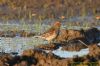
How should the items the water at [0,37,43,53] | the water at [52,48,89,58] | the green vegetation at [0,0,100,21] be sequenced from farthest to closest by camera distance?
1. the green vegetation at [0,0,100,21]
2. the water at [0,37,43,53]
3. the water at [52,48,89,58]

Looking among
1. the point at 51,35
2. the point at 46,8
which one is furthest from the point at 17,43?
the point at 46,8

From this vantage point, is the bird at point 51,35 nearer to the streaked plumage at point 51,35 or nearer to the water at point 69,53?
the streaked plumage at point 51,35

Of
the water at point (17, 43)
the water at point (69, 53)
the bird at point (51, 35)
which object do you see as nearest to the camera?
the water at point (69, 53)

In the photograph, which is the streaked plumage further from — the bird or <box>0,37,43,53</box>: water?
<box>0,37,43,53</box>: water

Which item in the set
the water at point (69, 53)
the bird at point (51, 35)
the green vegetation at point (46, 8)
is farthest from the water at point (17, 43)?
the green vegetation at point (46, 8)

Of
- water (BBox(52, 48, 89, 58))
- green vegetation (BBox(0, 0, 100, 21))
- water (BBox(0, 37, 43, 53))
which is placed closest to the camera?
water (BBox(52, 48, 89, 58))

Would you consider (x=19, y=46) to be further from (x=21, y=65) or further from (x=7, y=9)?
(x=7, y=9)

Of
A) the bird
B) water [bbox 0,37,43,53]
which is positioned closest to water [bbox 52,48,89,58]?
water [bbox 0,37,43,53]

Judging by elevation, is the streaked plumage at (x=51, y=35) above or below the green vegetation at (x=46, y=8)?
above

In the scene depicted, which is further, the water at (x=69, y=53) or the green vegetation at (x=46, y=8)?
the green vegetation at (x=46, y=8)

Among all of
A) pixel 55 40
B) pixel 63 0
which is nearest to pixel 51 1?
pixel 63 0

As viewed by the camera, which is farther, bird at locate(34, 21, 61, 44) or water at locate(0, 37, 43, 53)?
bird at locate(34, 21, 61, 44)

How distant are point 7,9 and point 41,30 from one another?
5.37 metres

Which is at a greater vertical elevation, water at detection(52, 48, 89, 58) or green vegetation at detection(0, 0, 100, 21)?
water at detection(52, 48, 89, 58)
